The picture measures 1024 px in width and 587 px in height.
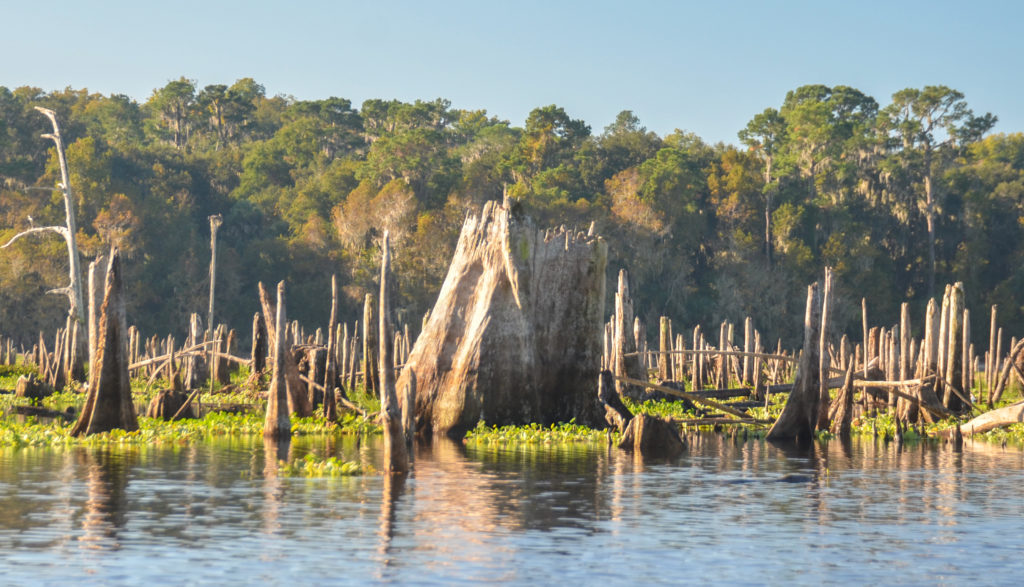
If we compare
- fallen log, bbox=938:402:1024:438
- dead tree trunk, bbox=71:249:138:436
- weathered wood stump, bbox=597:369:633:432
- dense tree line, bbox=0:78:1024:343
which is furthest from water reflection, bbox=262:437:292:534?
dense tree line, bbox=0:78:1024:343

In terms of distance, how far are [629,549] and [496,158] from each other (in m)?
62.9

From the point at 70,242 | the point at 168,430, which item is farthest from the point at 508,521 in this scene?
the point at 70,242

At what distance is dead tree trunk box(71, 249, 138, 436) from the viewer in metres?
19.3

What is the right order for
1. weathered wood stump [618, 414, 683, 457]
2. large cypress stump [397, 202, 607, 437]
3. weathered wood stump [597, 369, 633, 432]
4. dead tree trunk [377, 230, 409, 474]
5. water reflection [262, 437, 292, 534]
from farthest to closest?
large cypress stump [397, 202, 607, 437]
weathered wood stump [597, 369, 633, 432]
weathered wood stump [618, 414, 683, 457]
dead tree trunk [377, 230, 409, 474]
water reflection [262, 437, 292, 534]

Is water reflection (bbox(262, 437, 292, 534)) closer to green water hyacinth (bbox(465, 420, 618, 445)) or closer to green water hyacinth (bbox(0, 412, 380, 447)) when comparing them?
green water hyacinth (bbox(0, 412, 380, 447))

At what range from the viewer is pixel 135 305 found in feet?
214

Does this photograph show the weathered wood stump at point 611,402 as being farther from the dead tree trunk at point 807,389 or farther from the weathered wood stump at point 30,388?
the weathered wood stump at point 30,388

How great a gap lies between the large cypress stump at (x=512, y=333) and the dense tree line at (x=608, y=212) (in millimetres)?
41037

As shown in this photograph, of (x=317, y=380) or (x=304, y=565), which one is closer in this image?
(x=304, y=565)

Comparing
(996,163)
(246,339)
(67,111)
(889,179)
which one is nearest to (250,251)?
(246,339)

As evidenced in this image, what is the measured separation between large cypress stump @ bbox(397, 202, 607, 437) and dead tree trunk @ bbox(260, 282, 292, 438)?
2.57 metres

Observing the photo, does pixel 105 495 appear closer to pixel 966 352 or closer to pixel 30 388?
pixel 30 388

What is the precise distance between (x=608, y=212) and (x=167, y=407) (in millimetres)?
46379

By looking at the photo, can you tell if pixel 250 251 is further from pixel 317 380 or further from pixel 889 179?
pixel 317 380
